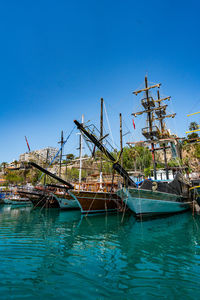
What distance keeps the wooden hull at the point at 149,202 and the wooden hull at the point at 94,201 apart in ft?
11.4

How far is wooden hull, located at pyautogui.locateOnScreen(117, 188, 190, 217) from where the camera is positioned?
51.4ft

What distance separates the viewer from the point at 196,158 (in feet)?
172

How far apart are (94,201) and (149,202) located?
21.7 feet

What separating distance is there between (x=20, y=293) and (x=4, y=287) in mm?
608

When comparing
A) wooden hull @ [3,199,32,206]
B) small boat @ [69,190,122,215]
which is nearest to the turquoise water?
small boat @ [69,190,122,215]

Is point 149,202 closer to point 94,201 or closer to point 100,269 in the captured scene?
point 94,201

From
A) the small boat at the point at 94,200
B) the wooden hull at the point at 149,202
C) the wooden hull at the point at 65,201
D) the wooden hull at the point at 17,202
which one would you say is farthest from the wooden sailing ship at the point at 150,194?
the wooden hull at the point at 17,202

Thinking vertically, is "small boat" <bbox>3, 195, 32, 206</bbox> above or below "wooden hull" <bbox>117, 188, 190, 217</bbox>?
below

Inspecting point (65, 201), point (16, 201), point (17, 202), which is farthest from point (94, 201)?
point (16, 201)

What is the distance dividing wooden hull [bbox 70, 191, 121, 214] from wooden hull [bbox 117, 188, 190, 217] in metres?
3.48

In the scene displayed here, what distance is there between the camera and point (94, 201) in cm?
2002

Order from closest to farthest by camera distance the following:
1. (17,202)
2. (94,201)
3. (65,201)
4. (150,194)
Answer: (150,194)
(94,201)
(65,201)
(17,202)

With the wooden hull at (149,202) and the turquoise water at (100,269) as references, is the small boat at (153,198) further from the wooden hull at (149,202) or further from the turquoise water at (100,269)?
the turquoise water at (100,269)

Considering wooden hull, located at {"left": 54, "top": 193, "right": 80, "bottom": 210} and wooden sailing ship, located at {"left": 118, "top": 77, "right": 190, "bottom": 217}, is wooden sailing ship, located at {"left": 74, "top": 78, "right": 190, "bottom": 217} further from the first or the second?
wooden hull, located at {"left": 54, "top": 193, "right": 80, "bottom": 210}
